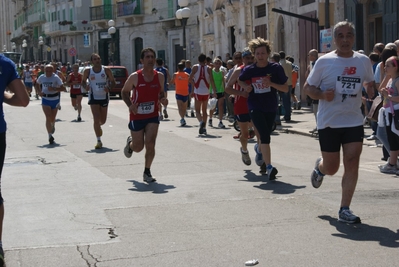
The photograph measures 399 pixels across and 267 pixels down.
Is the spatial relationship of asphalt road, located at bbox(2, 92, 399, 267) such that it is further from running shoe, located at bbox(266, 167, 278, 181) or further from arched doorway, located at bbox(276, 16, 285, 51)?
arched doorway, located at bbox(276, 16, 285, 51)

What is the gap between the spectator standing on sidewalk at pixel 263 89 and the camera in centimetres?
1017

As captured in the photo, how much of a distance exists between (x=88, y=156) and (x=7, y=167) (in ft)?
5.55

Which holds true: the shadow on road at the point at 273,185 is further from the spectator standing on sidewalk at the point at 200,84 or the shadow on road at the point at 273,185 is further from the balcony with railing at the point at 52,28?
the balcony with railing at the point at 52,28

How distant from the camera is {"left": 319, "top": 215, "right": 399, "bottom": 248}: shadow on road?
6.60 m

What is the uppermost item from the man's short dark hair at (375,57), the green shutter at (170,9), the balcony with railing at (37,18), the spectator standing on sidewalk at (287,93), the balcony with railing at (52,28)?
the balcony with railing at (37,18)

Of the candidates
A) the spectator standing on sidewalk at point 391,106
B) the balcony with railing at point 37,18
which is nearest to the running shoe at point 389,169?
the spectator standing on sidewalk at point 391,106

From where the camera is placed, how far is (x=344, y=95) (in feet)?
24.4

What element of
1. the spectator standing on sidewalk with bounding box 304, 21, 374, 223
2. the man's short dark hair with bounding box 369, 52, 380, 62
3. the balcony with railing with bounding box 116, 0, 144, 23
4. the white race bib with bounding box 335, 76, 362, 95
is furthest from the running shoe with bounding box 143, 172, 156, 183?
the balcony with railing with bounding box 116, 0, 144, 23

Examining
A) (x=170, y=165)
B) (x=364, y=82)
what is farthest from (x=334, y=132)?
(x=170, y=165)

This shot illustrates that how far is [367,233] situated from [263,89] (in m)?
3.74

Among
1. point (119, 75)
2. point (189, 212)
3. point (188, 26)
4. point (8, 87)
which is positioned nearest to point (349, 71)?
point (189, 212)

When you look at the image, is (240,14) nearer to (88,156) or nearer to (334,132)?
(88,156)

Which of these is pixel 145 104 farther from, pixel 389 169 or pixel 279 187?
pixel 389 169

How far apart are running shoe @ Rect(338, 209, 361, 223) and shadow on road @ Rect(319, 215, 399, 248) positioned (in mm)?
39
